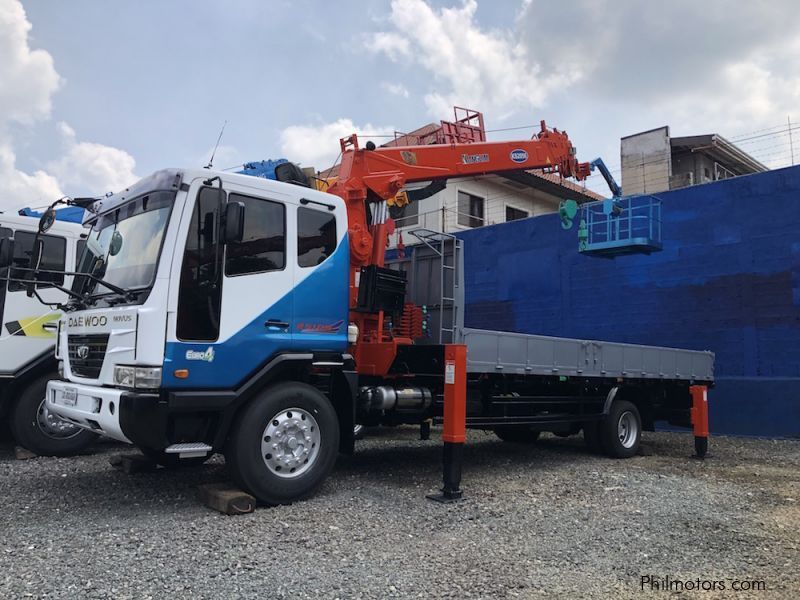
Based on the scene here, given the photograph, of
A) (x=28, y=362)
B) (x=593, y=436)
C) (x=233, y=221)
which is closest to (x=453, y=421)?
(x=233, y=221)

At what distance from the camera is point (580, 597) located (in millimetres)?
3965

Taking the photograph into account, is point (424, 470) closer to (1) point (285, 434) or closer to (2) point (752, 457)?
(1) point (285, 434)

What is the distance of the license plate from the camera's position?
564 cm

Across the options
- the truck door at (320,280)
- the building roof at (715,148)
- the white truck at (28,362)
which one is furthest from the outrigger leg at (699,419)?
the building roof at (715,148)

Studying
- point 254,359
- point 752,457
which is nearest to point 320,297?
point 254,359

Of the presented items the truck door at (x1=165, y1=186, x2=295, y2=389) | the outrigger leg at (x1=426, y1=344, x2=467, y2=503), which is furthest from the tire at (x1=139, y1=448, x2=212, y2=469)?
the outrigger leg at (x1=426, y1=344, x2=467, y2=503)

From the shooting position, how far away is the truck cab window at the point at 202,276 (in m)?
5.35

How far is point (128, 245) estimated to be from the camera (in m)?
5.77

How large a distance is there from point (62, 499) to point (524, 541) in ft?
13.7

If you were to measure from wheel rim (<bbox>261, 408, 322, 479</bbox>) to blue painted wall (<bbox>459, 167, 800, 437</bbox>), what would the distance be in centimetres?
950

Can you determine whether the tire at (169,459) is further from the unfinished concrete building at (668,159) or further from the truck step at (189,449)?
the unfinished concrete building at (668,159)

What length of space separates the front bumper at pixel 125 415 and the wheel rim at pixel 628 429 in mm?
7019

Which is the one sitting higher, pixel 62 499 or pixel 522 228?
pixel 522 228
